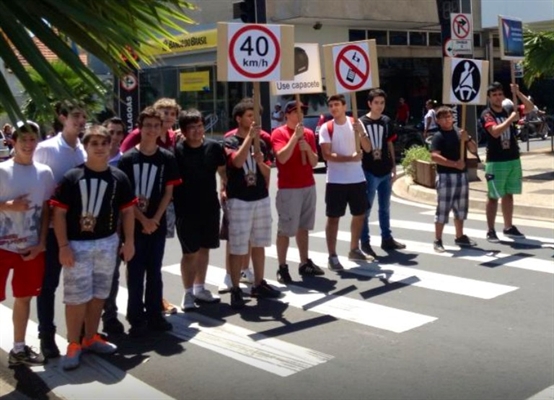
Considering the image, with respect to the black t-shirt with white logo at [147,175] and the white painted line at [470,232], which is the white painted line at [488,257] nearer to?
the white painted line at [470,232]

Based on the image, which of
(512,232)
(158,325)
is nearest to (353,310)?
(158,325)

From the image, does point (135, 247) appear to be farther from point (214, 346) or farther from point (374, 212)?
point (374, 212)

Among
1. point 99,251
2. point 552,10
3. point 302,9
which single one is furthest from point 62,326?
point 552,10

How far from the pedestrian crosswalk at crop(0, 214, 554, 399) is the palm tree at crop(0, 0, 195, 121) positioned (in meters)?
3.05

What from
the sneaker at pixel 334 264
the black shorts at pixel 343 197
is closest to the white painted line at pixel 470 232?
the black shorts at pixel 343 197

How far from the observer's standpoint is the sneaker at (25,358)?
588 cm

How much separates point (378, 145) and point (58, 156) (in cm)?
458

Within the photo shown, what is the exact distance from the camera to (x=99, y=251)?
5750mm

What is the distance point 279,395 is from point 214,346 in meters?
1.22

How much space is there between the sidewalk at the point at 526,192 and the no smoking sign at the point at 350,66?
4725 millimetres

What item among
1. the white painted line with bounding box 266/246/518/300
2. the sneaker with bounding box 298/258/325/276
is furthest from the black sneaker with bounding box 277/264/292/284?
the white painted line with bounding box 266/246/518/300

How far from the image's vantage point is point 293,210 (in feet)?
27.1

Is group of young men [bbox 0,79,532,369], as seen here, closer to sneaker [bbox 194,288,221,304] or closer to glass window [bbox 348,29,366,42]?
sneaker [bbox 194,288,221,304]

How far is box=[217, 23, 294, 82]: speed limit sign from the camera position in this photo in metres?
7.44
